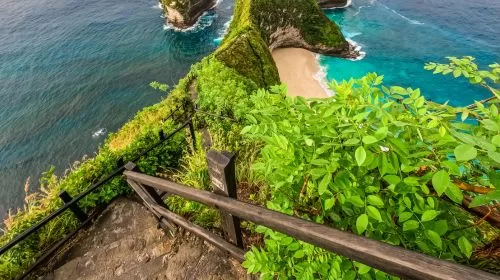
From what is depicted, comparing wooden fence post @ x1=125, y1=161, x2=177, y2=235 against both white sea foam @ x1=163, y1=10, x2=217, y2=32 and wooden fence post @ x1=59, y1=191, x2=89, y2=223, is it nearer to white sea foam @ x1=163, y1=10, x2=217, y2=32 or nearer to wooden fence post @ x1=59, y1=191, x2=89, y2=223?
wooden fence post @ x1=59, y1=191, x2=89, y2=223

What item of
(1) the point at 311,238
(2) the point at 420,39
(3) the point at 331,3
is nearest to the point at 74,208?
(1) the point at 311,238

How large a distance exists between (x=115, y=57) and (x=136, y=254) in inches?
1664

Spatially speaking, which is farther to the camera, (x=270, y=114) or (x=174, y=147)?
(x=174, y=147)

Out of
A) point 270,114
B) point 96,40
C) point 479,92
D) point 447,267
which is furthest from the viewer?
point 96,40

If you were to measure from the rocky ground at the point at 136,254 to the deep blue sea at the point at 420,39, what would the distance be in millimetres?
29725

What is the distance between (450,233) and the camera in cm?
185

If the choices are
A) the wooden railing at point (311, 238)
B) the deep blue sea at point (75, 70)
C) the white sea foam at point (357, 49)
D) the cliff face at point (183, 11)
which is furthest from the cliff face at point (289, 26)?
the wooden railing at point (311, 238)

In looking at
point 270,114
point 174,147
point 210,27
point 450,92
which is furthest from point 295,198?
point 210,27

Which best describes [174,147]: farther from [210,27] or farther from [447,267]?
[210,27]

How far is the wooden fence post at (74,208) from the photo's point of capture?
4838mm

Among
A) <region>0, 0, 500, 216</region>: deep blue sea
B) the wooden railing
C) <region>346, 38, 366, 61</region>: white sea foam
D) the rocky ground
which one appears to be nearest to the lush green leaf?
the wooden railing

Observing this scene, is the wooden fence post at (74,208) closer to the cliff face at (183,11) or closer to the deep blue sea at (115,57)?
the deep blue sea at (115,57)

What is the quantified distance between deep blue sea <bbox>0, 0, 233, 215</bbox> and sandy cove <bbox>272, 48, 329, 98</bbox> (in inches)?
458

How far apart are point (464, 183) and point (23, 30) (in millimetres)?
64809
